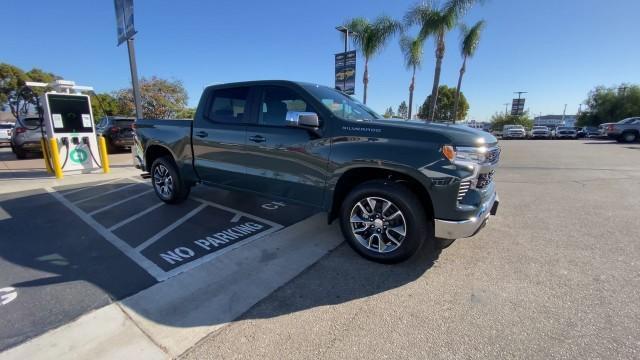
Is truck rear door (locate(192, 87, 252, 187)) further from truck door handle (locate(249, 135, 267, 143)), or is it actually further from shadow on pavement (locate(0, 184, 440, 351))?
shadow on pavement (locate(0, 184, 440, 351))

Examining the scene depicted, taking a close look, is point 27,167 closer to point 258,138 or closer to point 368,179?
point 258,138

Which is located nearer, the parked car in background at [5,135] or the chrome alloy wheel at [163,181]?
the chrome alloy wheel at [163,181]

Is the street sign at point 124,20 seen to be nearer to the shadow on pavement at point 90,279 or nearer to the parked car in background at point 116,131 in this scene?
the parked car in background at point 116,131

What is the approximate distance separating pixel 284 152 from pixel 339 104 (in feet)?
2.99

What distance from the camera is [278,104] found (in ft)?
12.7

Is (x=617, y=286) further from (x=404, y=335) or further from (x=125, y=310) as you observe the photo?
(x=125, y=310)

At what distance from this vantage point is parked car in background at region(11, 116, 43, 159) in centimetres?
1064

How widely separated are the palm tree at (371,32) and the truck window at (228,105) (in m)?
15.1

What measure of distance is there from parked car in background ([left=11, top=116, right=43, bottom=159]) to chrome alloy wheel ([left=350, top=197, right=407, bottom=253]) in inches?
488

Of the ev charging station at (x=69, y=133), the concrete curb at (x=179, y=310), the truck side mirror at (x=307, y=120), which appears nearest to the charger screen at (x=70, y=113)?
the ev charging station at (x=69, y=133)

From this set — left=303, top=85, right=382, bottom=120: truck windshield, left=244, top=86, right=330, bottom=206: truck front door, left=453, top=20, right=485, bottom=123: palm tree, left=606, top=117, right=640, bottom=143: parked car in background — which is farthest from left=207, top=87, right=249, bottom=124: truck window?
left=606, top=117, right=640, bottom=143: parked car in background

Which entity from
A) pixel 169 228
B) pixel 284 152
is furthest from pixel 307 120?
pixel 169 228

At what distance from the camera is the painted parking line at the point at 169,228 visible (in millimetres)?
3373

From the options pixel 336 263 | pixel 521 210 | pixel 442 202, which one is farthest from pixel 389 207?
pixel 521 210
